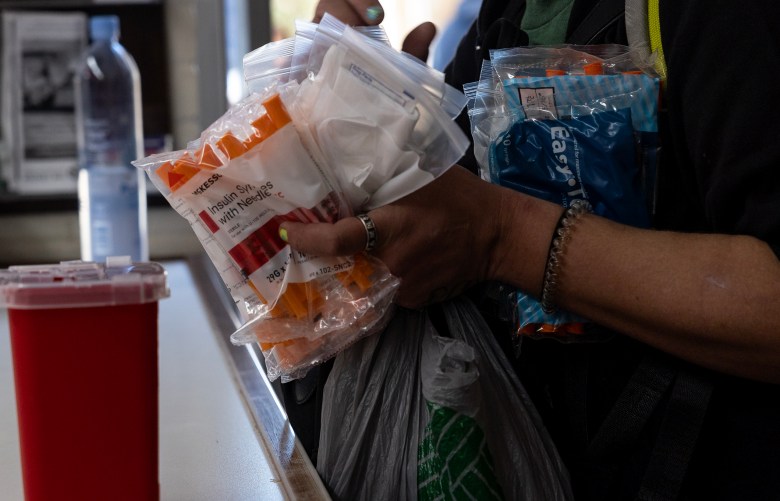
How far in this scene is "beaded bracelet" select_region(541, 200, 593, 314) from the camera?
960 millimetres

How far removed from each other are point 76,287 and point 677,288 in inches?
23.5

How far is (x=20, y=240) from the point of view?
2799mm

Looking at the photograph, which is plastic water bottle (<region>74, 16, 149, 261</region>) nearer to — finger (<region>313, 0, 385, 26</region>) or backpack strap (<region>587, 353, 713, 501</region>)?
finger (<region>313, 0, 385, 26</region>)

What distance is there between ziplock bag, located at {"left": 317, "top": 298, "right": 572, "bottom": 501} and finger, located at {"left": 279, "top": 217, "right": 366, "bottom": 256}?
16cm

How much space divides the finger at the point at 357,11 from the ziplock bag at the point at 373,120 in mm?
258

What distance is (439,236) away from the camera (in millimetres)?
962

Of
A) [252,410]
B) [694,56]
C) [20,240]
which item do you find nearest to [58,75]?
[20,240]

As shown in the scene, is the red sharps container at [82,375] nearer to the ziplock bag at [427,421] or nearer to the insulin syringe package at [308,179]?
the insulin syringe package at [308,179]

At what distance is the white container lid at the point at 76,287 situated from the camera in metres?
0.67

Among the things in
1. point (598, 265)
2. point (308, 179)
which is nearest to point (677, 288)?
point (598, 265)

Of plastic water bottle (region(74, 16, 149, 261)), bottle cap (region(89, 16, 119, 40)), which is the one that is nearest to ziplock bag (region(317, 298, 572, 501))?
plastic water bottle (region(74, 16, 149, 261))

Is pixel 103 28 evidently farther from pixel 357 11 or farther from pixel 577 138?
pixel 577 138

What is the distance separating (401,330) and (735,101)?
43 cm

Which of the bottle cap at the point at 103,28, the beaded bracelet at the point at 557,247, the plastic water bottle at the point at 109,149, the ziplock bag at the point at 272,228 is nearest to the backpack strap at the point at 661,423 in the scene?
the beaded bracelet at the point at 557,247
